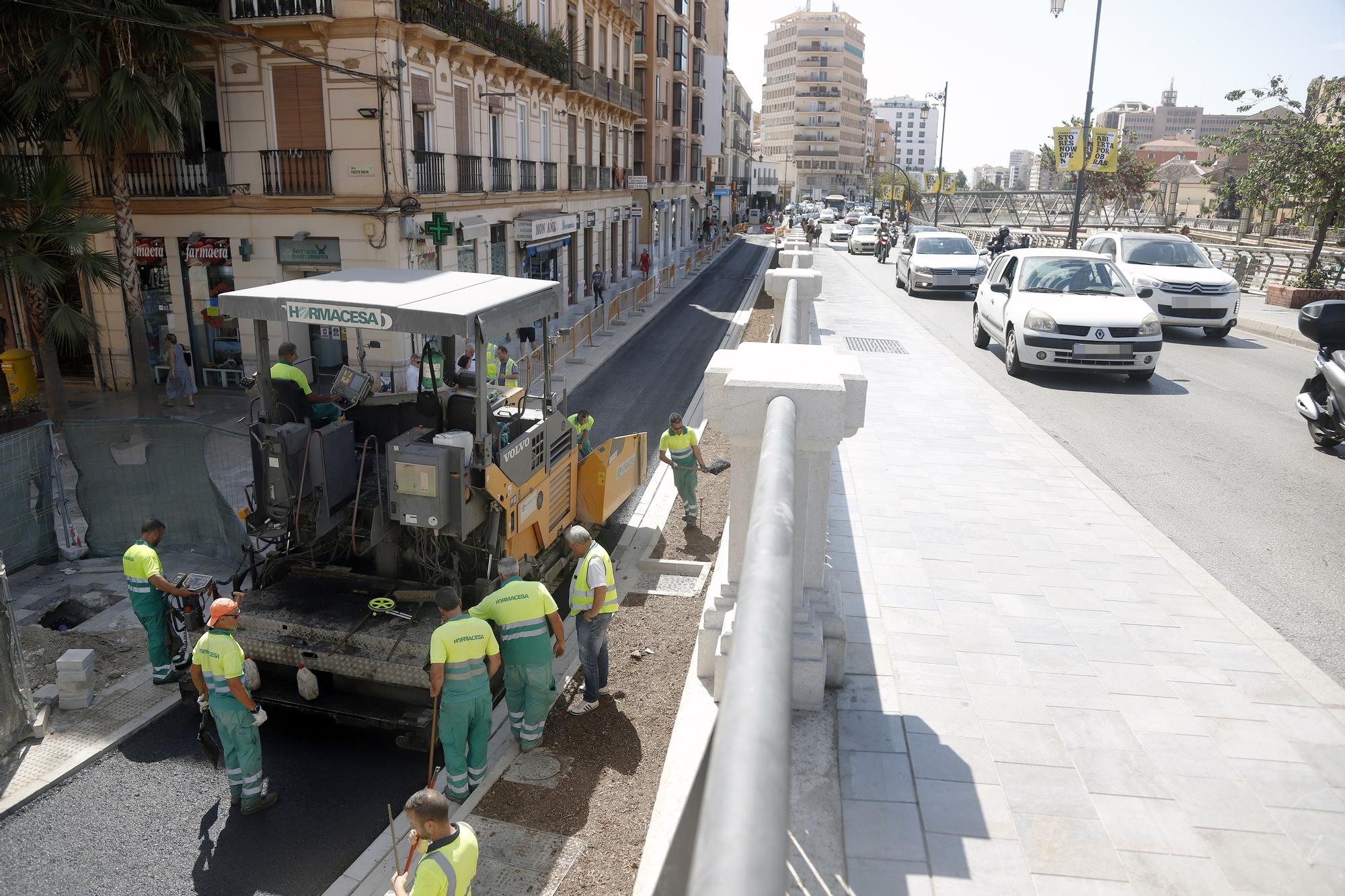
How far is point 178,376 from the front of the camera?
17594 millimetres

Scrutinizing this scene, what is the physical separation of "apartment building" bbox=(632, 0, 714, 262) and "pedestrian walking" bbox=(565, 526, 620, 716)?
114 feet

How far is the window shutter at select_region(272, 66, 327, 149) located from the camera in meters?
17.9

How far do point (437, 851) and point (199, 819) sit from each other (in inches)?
110

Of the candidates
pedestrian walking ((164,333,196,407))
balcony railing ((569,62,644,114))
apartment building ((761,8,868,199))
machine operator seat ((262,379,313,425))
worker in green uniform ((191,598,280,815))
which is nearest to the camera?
worker in green uniform ((191,598,280,815))

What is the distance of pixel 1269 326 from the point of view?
64.6 ft

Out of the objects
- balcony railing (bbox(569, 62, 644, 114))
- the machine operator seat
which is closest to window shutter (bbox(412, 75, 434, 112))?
balcony railing (bbox(569, 62, 644, 114))

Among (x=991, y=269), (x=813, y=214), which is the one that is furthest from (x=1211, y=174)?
(x=991, y=269)

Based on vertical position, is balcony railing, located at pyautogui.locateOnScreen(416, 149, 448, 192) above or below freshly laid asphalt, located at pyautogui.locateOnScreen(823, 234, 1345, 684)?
above

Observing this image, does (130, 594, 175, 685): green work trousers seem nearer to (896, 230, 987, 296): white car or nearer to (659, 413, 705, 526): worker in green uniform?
(659, 413, 705, 526): worker in green uniform

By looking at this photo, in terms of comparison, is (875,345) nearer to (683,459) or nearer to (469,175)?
(683,459)

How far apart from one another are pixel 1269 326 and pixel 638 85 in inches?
1299

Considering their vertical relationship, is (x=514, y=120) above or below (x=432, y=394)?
above

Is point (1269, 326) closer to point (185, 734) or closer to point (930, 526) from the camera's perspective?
point (930, 526)

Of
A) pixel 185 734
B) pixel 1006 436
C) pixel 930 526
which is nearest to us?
pixel 185 734
